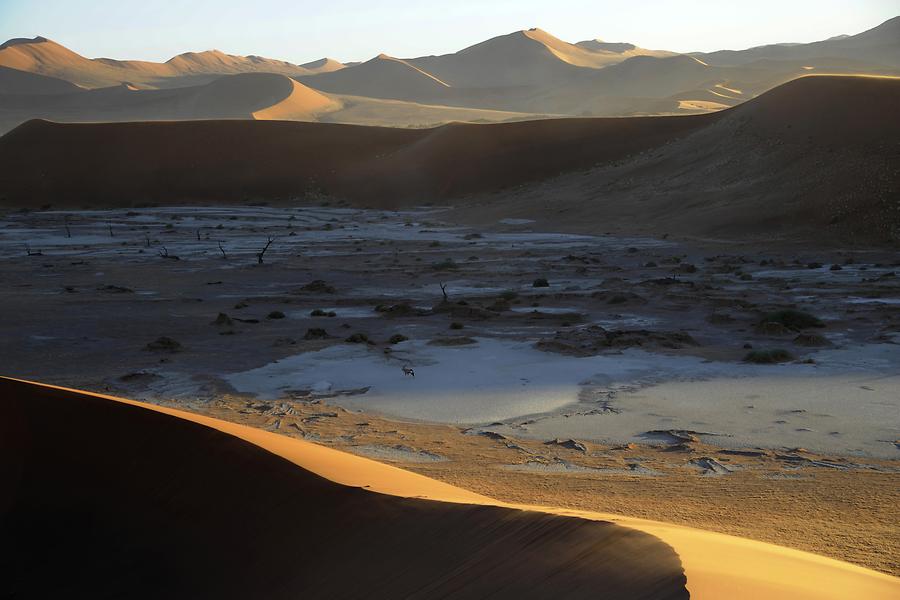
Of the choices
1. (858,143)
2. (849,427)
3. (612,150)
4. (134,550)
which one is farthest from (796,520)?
(612,150)

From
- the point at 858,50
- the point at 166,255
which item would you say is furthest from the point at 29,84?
the point at 858,50

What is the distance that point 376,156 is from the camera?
185ft

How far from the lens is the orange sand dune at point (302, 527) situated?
3707 millimetres

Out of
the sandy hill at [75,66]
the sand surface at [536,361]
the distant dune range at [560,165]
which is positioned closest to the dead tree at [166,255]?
the sand surface at [536,361]

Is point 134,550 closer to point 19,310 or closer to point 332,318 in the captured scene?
point 332,318

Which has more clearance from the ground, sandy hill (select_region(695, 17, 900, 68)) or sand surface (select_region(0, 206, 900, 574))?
sandy hill (select_region(695, 17, 900, 68))

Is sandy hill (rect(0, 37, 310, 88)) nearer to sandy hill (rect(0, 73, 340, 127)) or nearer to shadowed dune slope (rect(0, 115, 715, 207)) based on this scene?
sandy hill (rect(0, 73, 340, 127))

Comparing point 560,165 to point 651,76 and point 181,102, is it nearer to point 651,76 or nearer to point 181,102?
point 181,102

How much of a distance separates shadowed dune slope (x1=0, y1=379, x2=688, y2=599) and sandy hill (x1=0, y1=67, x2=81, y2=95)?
138m

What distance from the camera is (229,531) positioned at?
17.1 feet

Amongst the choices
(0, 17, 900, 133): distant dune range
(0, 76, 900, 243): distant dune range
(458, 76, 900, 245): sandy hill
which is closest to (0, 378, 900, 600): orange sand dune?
(458, 76, 900, 245): sandy hill

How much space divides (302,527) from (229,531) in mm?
527

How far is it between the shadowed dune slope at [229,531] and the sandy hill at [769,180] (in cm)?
2476

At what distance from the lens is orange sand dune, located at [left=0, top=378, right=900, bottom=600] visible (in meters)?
3.71
